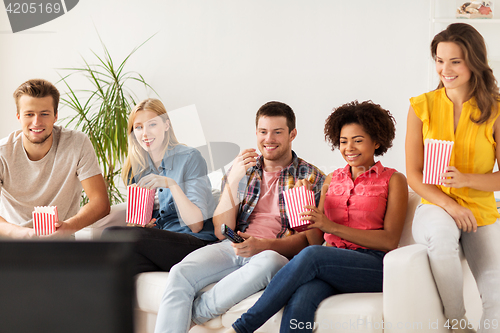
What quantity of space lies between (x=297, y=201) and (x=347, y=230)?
197 millimetres

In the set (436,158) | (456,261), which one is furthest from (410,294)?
(436,158)

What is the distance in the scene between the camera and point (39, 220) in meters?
1.58

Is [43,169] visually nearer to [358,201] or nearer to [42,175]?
[42,175]

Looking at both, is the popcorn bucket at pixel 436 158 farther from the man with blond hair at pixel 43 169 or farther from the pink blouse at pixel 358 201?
the man with blond hair at pixel 43 169

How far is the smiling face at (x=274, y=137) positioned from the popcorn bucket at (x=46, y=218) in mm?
818

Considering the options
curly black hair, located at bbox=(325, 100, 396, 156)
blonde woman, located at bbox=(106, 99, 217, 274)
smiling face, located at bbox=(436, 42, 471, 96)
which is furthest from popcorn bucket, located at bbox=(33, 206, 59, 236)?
smiling face, located at bbox=(436, 42, 471, 96)

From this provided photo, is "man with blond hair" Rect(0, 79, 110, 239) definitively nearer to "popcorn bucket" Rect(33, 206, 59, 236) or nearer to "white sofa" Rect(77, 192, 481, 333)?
"popcorn bucket" Rect(33, 206, 59, 236)

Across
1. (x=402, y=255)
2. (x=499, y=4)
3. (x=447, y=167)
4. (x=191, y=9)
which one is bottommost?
(x=402, y=255)

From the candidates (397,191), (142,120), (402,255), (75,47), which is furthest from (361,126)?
(75,47)

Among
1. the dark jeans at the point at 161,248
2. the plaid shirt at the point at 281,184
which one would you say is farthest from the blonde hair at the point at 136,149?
the plaid shirt at the point at 281,184

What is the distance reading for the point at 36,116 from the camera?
1.69 m

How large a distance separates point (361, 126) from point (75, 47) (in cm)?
234

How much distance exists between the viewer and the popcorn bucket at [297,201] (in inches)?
60.7

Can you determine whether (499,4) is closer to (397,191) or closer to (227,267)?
(397,191)
